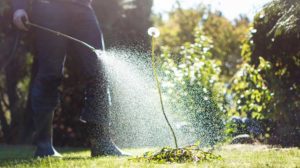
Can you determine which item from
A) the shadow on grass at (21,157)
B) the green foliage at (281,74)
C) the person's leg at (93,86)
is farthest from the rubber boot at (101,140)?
the green foliage at (281,74)

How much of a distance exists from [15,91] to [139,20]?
2533mm

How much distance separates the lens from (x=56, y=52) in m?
3.51

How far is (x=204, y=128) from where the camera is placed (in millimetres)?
4523

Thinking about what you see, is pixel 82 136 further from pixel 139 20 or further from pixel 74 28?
pixel 74 28

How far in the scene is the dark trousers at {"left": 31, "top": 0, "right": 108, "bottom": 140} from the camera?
346cm

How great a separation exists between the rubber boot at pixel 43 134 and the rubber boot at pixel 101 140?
11.7 inches

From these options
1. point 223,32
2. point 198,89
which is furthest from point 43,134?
point 223,32

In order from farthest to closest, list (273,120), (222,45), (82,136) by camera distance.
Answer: (222,45)
(82,136)
(273,120)

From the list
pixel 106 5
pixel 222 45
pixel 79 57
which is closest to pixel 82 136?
pixel 106 5

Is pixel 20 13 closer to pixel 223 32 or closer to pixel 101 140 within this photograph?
pixel 101 140

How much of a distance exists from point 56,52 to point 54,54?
0.02 meters

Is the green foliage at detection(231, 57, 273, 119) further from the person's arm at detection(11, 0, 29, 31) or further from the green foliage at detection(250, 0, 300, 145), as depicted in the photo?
the person's arm at detection(11, 0, 29, 31)

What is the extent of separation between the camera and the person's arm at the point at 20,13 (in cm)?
342

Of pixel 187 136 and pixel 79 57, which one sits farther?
pixel 187 136
